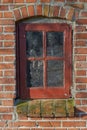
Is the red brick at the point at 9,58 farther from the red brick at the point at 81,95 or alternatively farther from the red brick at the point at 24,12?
the red brick at the point at 81,95

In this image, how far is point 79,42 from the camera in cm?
372

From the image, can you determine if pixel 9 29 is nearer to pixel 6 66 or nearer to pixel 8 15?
pixel 8 15

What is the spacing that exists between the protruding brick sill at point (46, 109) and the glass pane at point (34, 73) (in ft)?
0.86

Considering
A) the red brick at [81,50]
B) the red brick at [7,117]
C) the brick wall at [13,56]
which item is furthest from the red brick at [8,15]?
the red brick at [7,117]

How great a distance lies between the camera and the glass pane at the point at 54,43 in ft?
12.5

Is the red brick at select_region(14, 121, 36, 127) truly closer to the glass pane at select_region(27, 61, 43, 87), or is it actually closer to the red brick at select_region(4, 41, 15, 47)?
the glass pane at select_region(27, 61, 43, 87)

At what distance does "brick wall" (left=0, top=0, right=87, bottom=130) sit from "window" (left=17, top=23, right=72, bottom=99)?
4.0 inches

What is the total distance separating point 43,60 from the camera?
12.6 feet

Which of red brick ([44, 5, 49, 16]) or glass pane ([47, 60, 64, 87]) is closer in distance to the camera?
red brick ([44, 5, 49, 16])

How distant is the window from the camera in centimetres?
378

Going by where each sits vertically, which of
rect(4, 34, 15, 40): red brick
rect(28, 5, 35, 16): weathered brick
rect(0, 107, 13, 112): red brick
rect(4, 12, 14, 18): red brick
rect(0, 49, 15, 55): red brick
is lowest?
rect(0, 107, 13, 112): red brick

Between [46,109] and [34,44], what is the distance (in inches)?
33.3

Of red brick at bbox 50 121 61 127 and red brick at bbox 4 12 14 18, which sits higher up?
red brick at bbox 4 12 14 18

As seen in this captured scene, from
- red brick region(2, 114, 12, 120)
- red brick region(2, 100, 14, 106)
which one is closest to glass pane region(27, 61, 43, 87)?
red brick region(2, 100, 14, 106)
